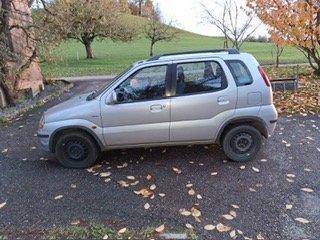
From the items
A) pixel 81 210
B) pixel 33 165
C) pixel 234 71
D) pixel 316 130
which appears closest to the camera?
pixel 81 210

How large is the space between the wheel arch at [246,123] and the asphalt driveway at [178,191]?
18.4 inches

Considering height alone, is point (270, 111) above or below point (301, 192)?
above

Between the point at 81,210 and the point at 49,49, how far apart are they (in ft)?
27.6

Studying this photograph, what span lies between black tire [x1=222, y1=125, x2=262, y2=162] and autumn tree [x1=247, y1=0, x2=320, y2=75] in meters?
7.32

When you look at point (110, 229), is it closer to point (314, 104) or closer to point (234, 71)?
point (234, 71)

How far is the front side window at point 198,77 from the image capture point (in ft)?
18.0

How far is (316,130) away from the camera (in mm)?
7191

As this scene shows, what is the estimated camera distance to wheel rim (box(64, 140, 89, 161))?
18.6ft

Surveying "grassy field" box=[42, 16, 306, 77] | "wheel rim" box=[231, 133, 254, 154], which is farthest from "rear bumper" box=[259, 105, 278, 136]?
"grassy field" box=[42, 16, 306, 77]

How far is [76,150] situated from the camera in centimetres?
571

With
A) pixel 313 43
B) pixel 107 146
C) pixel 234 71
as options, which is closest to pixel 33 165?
pixel 107 146

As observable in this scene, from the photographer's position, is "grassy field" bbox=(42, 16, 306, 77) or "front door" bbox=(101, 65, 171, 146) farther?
"grassy field" bbox=(42, 16, 306, 77)

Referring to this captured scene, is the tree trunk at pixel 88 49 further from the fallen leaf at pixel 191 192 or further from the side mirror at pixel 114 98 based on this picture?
the fallen leaf at pixel 191 192

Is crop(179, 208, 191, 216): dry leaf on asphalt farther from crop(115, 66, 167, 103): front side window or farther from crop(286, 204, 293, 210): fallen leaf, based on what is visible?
crop(115, 66, 167, 103): front side window
